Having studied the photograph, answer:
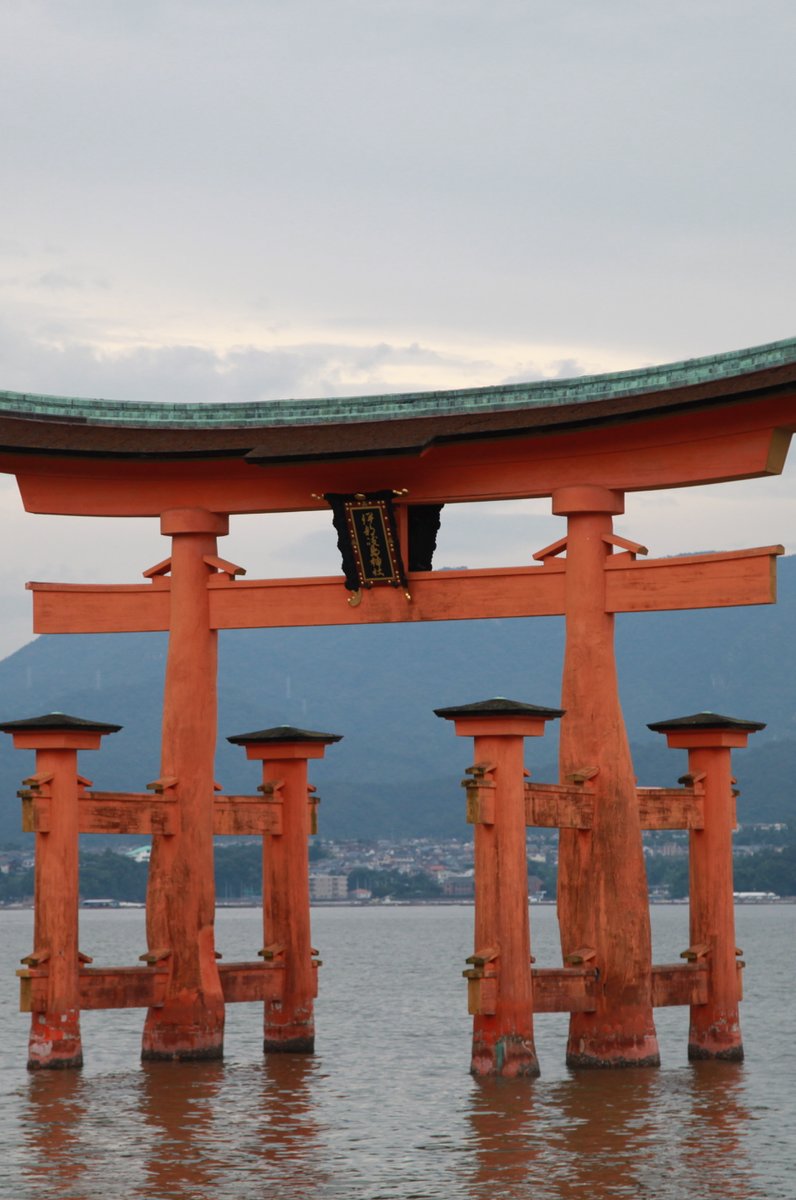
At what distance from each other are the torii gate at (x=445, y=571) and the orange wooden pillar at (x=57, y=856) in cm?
139

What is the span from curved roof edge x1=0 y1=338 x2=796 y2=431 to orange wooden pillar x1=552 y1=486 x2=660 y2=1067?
1151mm

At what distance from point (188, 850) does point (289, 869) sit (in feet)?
4.96

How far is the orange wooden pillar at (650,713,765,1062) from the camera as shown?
20.5m

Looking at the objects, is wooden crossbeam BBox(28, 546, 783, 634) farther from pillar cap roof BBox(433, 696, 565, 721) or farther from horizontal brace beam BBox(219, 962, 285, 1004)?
horizontal brace beam BBox(219, 962, 285, 1004)

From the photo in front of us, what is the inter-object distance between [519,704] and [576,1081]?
12.8 feet

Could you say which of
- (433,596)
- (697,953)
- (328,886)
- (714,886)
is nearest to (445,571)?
(433,596)

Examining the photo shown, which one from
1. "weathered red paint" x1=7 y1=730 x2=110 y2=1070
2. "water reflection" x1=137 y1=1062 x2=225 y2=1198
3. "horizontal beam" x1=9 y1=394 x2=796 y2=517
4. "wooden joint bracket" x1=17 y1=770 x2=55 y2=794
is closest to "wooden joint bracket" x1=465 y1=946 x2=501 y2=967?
"water reflection" x1=137 y1=1062 x2=225 y2=1198

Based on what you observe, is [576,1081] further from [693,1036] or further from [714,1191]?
[714,1191]

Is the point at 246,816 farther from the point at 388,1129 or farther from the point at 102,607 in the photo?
the point at 388,1129

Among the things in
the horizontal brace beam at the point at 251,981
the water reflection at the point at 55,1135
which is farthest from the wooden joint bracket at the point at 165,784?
the water reflection at the point at 55,1135

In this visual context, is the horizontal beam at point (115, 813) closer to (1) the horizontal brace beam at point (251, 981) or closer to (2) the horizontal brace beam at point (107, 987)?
(2) the horizontal brace beam at point (107, 987)

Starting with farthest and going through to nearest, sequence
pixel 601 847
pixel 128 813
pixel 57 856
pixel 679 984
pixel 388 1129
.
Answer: pixel 128 813, pixel 679 984, pixel 601 847, pixel 57 856, pixel 388 1129

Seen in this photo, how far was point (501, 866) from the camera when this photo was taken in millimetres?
18297

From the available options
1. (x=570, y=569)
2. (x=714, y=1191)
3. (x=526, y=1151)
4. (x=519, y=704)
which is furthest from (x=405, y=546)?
(x=714, y=1191)
